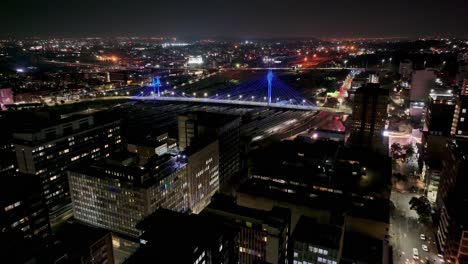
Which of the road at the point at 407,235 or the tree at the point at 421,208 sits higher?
the tree at the point at 421,208

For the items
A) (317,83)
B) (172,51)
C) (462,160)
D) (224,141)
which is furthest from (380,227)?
(172,51)

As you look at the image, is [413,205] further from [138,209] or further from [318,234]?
[138,209]

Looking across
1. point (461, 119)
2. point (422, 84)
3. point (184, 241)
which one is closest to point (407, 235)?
point (461, 119)

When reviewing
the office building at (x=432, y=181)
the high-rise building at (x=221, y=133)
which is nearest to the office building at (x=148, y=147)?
the high-rise building at (x=221, y=133)

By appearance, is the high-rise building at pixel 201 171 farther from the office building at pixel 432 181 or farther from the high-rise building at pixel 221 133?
the office building at pixel 432 181

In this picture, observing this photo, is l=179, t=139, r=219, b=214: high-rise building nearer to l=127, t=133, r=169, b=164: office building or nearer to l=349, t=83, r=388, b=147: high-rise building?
l=127, t=133, r=169, b=164: office building

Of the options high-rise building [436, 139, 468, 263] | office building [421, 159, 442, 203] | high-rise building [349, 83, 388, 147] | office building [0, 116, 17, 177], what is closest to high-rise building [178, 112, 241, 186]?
high-rise building [349, 83, 388, 147]

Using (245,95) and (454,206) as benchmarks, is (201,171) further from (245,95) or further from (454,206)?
(245,95)
